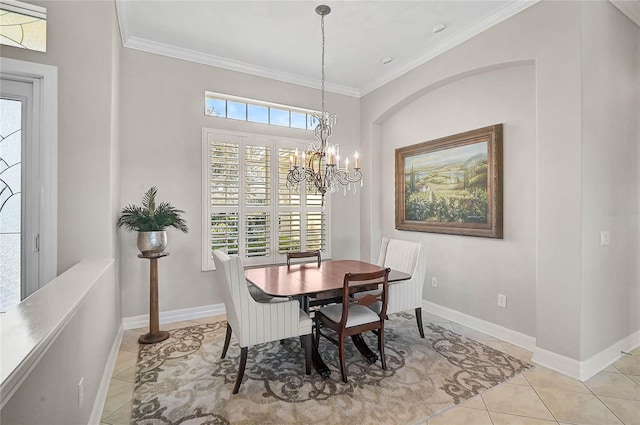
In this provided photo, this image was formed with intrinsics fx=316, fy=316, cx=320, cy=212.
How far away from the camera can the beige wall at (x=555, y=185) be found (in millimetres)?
2576

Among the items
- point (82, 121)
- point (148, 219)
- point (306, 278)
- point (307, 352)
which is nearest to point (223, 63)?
point (82, 121)

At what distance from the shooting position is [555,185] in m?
2.70

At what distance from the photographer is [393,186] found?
4727 mm


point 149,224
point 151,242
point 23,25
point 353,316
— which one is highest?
point 23,25

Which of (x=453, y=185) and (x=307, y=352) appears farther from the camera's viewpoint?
(x=453, y=185)

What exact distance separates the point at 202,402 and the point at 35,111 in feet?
7.98

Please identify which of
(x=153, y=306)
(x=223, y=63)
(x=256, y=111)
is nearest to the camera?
(x=153, y=306)

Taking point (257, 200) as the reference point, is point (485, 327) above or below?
below

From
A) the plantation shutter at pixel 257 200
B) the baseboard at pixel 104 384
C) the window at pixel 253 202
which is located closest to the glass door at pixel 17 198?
the baseboard at pixel 104 384

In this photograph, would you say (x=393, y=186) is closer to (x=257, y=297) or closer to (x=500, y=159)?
(x=500, y=159)

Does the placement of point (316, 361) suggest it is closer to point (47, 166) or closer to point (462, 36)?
point (47, 166)

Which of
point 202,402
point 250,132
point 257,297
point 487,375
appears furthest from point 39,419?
point 250,132

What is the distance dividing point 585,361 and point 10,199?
4562 millimetres

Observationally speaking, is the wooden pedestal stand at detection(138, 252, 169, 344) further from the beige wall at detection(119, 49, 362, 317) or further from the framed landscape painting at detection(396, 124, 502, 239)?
the framed landscape painting at detection(396, 124, 502, 239)
